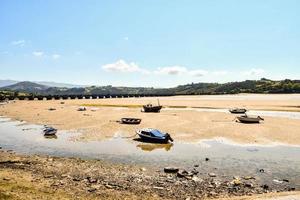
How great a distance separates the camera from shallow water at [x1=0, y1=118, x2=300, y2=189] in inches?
1129

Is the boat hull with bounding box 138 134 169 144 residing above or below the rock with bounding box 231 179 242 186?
above

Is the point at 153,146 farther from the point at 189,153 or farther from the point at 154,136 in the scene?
the point at 189,153

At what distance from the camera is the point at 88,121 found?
6216cm

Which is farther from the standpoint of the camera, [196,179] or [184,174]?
[184,174]

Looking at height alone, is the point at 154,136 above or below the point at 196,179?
above

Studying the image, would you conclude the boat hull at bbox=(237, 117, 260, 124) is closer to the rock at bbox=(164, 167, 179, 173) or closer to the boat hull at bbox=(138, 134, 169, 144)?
the boat hull at bbox=(138, 134, 169, 144)

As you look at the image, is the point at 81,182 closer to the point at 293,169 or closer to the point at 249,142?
the point at 293,169

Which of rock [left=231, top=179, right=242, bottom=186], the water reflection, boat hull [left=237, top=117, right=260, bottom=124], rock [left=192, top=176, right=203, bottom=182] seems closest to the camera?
rock [left=231, top=179, right=242, bottom=186]

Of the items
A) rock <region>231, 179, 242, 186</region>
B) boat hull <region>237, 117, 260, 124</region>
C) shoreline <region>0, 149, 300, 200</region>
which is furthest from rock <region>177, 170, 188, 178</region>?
boat hull <region>237, 117, 260, 124</region>

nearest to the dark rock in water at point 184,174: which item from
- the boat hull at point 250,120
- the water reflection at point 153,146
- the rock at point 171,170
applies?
the rock at point 171,170

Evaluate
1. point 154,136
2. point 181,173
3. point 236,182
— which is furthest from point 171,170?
point 154,136

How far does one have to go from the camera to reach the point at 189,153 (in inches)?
1394

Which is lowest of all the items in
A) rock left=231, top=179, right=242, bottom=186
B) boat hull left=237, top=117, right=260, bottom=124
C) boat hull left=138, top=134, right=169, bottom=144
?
rock left=231, top=179, right=242, bottom=186

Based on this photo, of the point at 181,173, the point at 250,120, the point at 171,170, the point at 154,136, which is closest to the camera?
the point at 181,173
